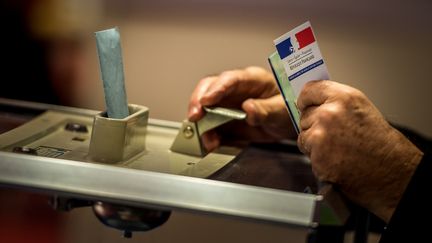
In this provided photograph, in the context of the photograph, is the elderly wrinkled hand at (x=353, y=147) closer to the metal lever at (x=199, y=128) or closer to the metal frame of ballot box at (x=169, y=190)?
the metal frame of ballot box at (x=169, y=190)

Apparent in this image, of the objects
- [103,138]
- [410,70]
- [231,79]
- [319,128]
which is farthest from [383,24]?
[103,138]

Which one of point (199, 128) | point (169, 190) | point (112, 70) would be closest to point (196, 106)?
point (199, 128)

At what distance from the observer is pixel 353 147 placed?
0.73 metres

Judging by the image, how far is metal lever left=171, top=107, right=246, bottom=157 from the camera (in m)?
0.86

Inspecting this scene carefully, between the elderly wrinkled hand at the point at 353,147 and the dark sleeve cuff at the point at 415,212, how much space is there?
3cm

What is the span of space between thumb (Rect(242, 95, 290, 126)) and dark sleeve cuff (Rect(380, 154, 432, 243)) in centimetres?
29

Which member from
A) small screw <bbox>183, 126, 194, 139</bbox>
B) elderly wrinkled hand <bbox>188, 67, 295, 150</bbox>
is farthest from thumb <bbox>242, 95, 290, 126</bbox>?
small screw <bbox>183, 126, 194, 139</bbox>

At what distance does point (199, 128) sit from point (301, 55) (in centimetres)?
24

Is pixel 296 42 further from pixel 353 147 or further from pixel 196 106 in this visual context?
pixel 196 106

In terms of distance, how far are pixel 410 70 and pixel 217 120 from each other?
549 mm

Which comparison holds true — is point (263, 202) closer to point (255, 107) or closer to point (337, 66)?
point (255, 107)

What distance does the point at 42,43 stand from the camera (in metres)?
1.40

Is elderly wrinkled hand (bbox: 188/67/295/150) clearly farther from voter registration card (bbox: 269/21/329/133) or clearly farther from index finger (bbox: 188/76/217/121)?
voter registration card (bbox: 269/21/329/133)

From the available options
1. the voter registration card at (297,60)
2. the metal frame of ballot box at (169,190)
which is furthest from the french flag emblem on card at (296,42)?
the metal frame of ballot box at (169,190)
